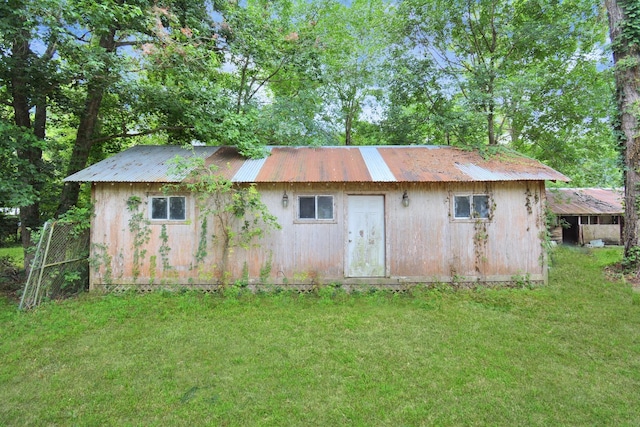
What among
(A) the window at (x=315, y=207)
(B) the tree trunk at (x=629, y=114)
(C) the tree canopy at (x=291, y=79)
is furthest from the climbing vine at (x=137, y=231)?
(B) the tree trunk at (x=629, y=114)

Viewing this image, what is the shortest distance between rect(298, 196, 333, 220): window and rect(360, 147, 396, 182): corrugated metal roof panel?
3.72 ft

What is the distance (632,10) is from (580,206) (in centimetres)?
971

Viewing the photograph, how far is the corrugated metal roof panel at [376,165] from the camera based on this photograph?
6.15 metres

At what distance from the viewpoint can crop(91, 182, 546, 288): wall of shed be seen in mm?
6340

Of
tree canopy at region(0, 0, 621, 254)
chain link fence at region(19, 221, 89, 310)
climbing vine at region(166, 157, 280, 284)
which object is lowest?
chain link fence at region(19, 221, 89, 310)

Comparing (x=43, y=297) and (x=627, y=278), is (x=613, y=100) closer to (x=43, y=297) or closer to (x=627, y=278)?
(x=627, y=278)

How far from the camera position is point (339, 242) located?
6383mm

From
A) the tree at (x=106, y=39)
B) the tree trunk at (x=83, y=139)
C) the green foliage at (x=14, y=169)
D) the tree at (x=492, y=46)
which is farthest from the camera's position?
the tree at (x=492, y=46)

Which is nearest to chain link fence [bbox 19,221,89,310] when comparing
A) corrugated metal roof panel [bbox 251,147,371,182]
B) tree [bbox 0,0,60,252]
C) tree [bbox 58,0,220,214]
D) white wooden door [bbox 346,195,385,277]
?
tree [bbox 0,0,60,252]

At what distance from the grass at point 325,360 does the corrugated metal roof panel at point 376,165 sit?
2.56 m

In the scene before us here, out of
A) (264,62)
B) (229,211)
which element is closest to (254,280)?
(229,211)

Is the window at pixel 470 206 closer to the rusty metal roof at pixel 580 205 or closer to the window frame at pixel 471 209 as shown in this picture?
the window frame at pixel 471 209

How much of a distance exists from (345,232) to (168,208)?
399cm

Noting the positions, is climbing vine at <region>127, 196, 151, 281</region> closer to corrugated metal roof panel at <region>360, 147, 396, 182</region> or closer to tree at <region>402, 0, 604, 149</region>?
corrugated metal roof panel at <region>360, 147, 396, 182</region>
